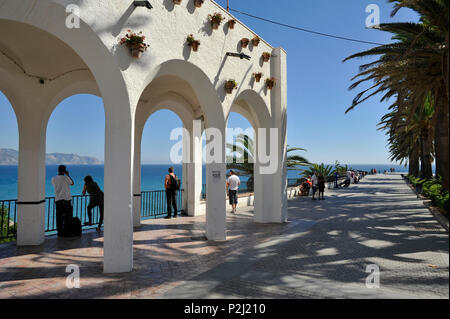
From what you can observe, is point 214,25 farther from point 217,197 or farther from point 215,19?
point 217,197

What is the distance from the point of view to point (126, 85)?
222 inches

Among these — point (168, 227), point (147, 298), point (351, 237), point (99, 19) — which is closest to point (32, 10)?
point (99, 19)

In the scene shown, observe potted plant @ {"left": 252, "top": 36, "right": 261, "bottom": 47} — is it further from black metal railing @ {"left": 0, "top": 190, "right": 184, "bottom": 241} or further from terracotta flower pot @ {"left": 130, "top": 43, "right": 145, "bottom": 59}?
black metal railing @ {"left": 0, "top": 190, "right": 184, "bottom": 241}

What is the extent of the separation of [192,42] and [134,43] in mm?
1955

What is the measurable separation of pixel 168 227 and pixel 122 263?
14.2 feet

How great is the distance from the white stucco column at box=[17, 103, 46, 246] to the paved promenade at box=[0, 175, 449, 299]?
1.51ft

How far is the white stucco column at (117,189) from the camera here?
219 inches

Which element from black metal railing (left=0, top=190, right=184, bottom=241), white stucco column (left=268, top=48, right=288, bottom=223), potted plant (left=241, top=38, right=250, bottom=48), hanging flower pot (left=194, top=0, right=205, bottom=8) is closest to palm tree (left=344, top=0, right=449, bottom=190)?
white stucco column (left=268, top=48, right=288, bottom=223)

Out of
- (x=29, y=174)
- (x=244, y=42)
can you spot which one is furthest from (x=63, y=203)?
(x=244, y=42)

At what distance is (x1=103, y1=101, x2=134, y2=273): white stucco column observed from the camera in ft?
18.3

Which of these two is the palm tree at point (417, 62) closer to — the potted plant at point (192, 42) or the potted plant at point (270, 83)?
the potted plant at point (270, 83)

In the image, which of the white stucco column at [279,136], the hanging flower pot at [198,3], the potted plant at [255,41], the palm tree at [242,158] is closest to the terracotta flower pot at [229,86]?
the hanging flower pot at [198,3]

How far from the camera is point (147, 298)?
4371 millimetres
